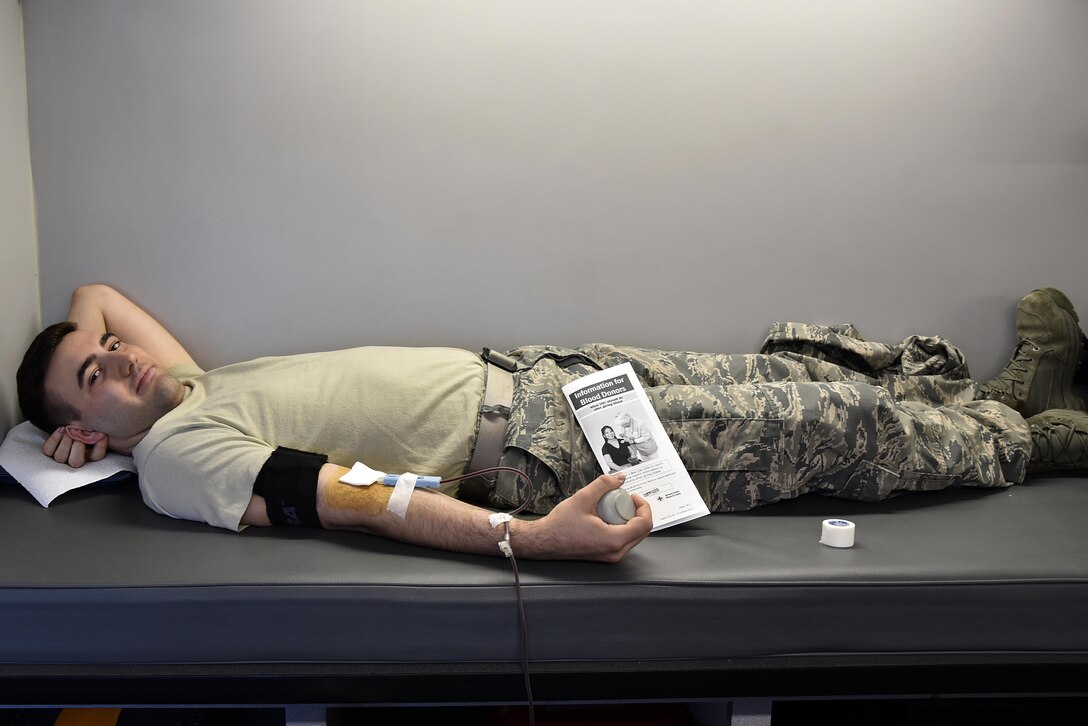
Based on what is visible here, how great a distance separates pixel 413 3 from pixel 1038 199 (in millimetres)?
1832

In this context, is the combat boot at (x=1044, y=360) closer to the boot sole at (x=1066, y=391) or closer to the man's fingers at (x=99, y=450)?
the boot sole at (x=1066, y=391)

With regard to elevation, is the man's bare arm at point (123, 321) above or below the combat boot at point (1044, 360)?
above

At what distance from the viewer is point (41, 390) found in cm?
174

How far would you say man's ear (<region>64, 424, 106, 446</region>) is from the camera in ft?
5.67

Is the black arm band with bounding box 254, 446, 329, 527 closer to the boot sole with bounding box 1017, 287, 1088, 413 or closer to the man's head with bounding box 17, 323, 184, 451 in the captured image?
the man's head with bounding box 17, 323, 184, 451

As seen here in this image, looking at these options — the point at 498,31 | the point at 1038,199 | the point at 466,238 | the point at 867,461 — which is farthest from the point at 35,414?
the point at 1038,199

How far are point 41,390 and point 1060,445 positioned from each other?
235 centimetres

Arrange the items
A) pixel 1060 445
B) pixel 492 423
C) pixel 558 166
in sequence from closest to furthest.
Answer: pixel 492 423 < pixel 1060 445 < pixel 558 166

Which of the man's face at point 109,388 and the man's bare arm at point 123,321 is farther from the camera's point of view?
the man's bare arm at point 123,321

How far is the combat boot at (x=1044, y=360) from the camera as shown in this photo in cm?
211

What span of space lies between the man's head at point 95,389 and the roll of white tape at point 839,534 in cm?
142

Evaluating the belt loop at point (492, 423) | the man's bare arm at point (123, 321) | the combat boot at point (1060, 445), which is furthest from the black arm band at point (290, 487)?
the combat boot at point (1060, 445)

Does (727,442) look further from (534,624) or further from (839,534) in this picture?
(534,624)

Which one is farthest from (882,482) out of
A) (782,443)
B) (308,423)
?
(308,423)
